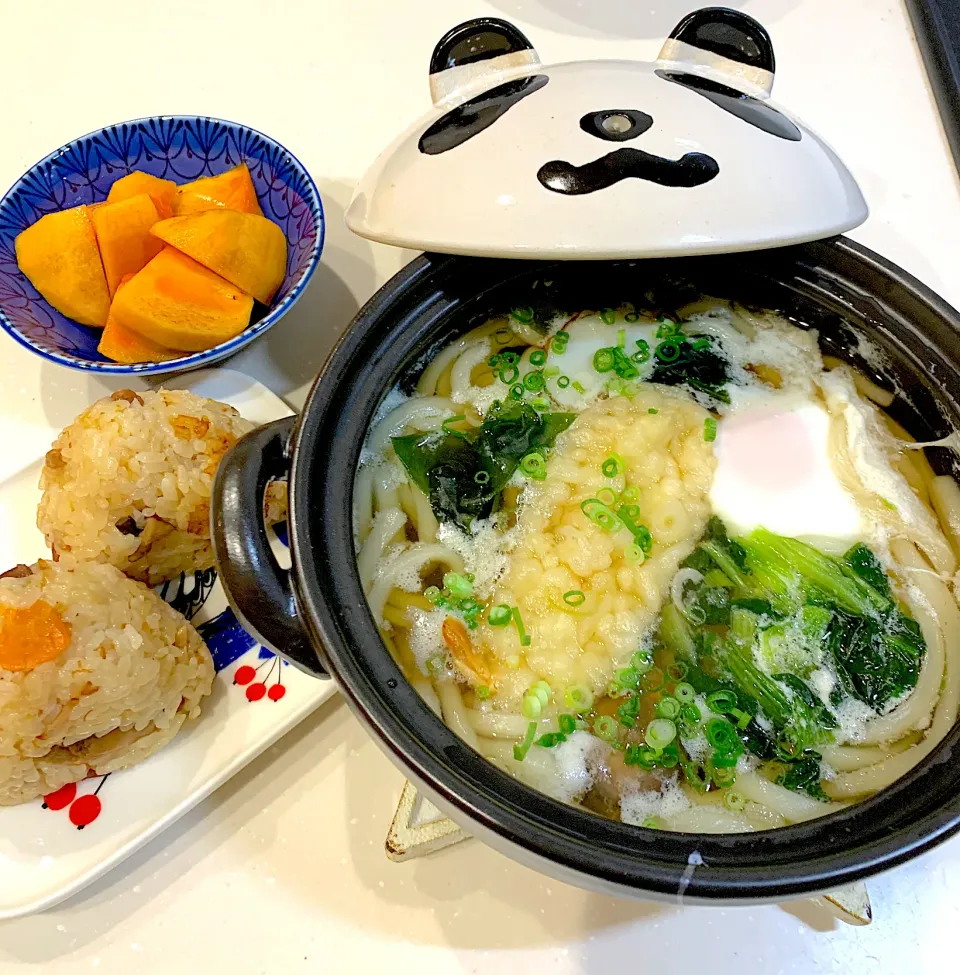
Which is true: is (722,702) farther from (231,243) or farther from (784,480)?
(231,243)

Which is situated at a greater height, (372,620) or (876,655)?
(372,620)

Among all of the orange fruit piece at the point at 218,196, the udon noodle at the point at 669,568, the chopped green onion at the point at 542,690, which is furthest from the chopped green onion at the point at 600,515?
the orange fruit piece at the point at 218,196

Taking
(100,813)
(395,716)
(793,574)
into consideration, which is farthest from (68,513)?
(793,574)

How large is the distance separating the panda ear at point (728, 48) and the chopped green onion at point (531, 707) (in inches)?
36.1

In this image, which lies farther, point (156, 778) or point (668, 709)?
point (156, 778)

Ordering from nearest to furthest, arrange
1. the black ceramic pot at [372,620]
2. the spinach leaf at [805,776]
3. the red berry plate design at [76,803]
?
the black ceramic pot at [372,620] → the spinach leaf at [805,776] → the red berry plate design at [76,803]

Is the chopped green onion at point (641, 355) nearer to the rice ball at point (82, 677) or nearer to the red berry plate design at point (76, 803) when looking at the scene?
the rice ball at point (82, 677)

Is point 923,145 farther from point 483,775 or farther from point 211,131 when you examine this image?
point 483,775

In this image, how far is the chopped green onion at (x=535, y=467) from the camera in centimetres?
113

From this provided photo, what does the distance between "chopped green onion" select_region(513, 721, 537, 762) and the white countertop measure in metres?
0.33

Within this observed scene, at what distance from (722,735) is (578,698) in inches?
7.1

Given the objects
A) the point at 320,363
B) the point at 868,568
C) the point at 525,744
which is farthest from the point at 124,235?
the point at 868,568

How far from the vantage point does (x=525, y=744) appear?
3.22ft

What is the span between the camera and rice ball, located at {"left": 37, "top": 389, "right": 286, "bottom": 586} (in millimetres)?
1260
